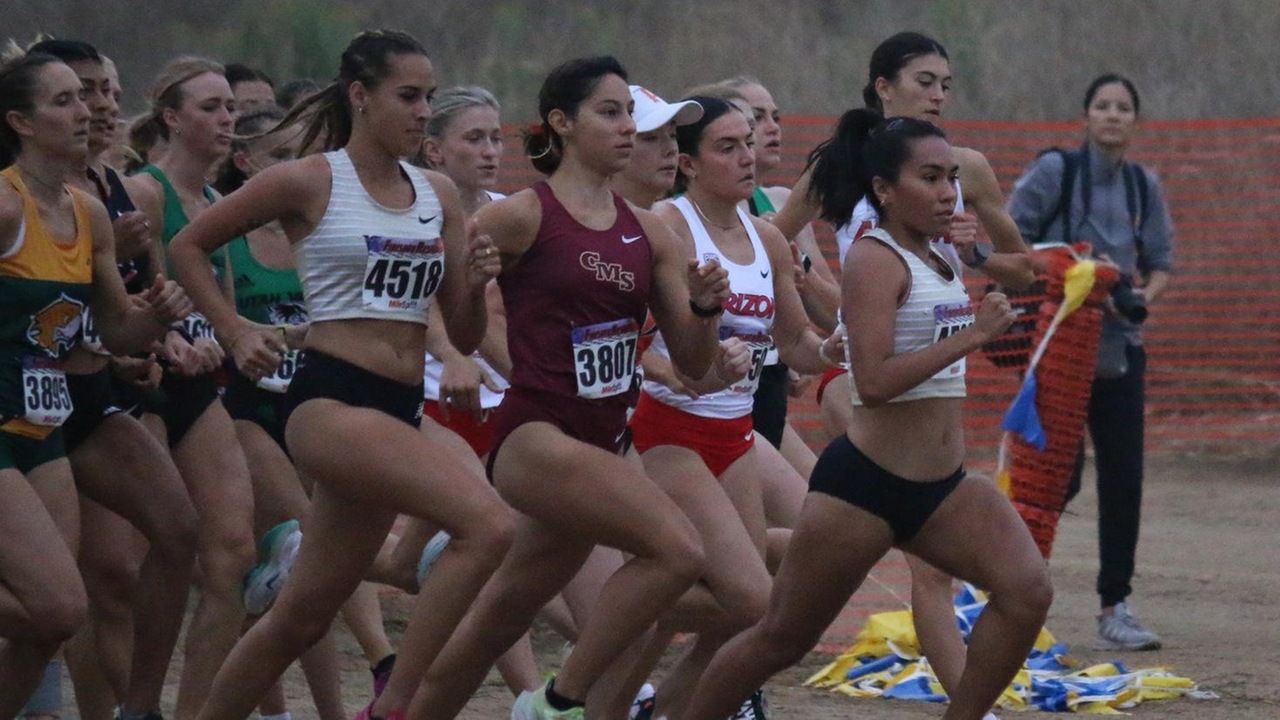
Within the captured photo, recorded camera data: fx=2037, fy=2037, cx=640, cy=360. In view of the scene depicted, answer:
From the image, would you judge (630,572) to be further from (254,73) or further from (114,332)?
(254,73)

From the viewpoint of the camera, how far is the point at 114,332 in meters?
6.23

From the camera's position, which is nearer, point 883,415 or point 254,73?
point 883,415

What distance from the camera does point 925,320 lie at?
19.2 ft

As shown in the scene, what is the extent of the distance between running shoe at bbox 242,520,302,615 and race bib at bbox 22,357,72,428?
3.30 feet

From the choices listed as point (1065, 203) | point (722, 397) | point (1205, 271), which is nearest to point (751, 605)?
point (722, 397)

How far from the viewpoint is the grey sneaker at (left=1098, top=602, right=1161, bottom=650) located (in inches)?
359

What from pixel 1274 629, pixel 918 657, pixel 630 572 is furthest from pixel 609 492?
pixel 1274 629

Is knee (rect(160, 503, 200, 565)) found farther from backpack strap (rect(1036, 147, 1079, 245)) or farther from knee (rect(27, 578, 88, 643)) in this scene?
backpack strap (rect(1036, 147, 1079, 245))

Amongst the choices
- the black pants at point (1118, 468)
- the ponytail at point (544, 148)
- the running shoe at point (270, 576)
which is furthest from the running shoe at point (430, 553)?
the black pants at point (1118, 468)

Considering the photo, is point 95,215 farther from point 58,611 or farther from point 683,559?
point 683,559

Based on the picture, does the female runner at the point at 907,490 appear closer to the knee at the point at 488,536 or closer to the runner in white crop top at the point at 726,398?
the runner in white crop top at the point at 726,398

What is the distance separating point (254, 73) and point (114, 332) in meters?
2.53

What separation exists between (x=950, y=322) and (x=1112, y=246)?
371 centimetres

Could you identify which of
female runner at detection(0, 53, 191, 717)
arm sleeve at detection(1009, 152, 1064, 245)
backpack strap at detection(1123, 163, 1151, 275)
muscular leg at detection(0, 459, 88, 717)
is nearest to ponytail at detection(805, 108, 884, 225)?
female runner at detection(0, 53, 191, 717)
